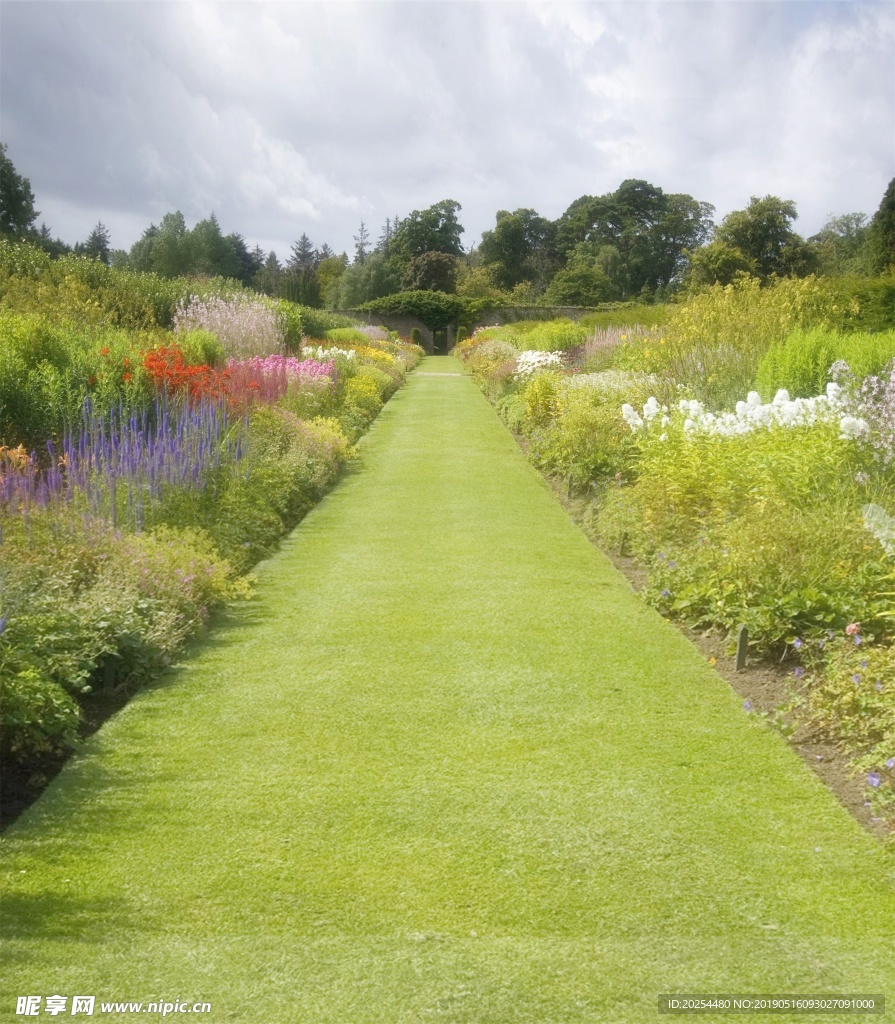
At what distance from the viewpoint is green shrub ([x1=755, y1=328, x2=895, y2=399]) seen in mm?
9586

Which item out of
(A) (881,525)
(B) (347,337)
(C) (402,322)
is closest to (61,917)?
(A) (881,525)

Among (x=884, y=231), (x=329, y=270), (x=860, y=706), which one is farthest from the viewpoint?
(x=329, y=270)

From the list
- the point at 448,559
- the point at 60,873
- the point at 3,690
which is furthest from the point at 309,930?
the point at 448,559

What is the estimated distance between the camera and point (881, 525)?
5.79 metres

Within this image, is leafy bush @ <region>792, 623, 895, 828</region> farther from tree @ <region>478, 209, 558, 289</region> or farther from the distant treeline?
tree @ <region>478, 209, 558, 289</region>

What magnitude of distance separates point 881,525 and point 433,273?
5532cm

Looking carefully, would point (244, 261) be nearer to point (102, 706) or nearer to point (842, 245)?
point (842, 245)

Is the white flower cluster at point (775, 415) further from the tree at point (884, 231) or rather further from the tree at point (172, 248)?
the tree at point (172, 248)

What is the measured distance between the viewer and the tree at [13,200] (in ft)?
149

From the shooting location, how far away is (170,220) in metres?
58.4

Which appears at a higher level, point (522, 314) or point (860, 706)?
point (522, 314)

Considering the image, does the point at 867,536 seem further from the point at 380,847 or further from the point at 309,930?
the point at 309,930

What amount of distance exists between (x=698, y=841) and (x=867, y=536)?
2.83 meters

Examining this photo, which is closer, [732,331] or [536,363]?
[732,331]
